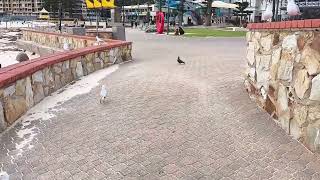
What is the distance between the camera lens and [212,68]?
11484mm

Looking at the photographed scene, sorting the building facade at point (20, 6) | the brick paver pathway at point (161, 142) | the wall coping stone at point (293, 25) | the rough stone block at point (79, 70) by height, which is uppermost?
the building facade at point (20, 6)

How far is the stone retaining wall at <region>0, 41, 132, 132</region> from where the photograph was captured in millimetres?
6176

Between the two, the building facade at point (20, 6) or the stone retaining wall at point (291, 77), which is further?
the building facade at point (20, 6)

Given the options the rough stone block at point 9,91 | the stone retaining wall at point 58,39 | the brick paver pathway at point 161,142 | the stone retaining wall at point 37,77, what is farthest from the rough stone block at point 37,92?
the stone retaining wall at point 58,39

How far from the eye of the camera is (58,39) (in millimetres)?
20469

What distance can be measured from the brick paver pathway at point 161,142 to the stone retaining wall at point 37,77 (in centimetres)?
40

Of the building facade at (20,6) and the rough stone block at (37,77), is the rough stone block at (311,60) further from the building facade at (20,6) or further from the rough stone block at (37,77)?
the building facade at (20,6)

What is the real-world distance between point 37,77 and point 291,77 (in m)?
4.51

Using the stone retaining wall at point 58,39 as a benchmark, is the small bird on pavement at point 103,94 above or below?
below

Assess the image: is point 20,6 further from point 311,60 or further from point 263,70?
point 311,60

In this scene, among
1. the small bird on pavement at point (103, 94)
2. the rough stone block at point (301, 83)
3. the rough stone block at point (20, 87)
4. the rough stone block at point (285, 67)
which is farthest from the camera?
the small bird on pavement at point (103, 94)

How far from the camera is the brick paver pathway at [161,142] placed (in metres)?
4.57

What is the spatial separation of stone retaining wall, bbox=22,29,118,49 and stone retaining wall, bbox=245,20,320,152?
9035 millimetres

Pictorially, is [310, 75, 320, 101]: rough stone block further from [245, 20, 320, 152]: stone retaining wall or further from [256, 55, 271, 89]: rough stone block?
[256, 55, 271, 89]: rough stone block
